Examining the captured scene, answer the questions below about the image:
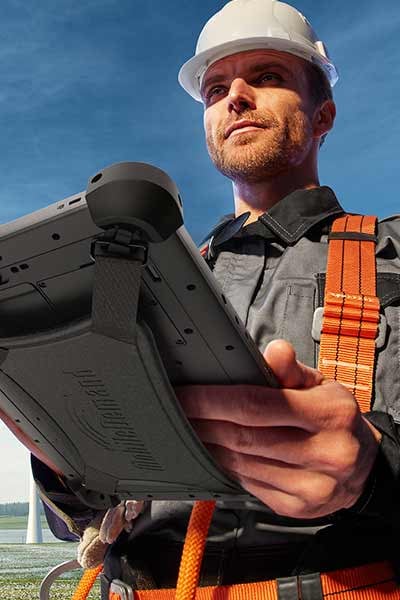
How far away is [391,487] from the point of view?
4.38ft

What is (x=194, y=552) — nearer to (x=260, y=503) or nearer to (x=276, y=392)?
(x=260, y=503)

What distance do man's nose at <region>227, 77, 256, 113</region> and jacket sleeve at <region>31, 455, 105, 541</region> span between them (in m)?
1.39

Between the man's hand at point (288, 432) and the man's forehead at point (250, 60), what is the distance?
1.64m

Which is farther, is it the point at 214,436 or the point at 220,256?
the point at 220,256

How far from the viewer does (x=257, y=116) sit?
2.32 meters

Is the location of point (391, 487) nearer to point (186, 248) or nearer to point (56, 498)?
point (186, 248)

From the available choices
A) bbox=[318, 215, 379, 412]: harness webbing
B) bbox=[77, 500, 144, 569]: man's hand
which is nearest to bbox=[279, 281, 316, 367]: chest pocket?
bbox=[318, 215, 379, 412]: harness webbing

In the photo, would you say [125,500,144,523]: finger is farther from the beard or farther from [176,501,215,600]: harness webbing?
the beard

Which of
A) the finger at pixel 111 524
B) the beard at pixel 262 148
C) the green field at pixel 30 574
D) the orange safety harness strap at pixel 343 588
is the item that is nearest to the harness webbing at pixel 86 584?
the finger at pixel 111 524

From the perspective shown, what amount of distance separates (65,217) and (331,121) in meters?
1.95

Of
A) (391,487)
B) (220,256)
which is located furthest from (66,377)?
(220,256)

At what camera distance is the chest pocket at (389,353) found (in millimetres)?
1625

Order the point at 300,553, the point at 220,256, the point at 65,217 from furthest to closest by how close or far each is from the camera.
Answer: the point at 220,256 → the point at 300,553 → the point at 65,217

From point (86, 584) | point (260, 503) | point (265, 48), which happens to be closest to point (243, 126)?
point (265, 48)
